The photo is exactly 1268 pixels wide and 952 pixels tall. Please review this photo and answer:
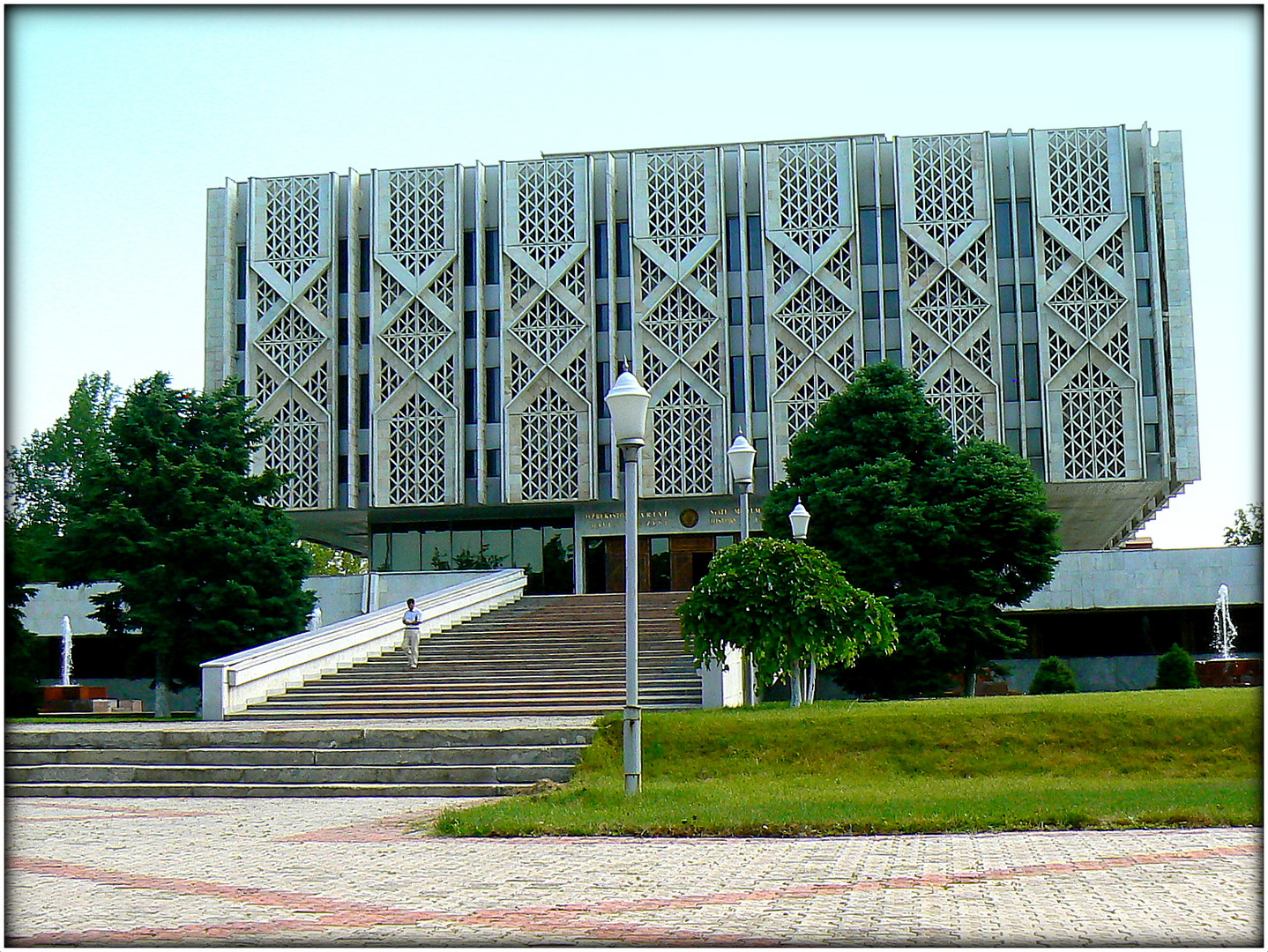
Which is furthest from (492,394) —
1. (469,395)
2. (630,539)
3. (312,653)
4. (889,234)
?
(630,539)

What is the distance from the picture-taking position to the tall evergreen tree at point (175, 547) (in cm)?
2692

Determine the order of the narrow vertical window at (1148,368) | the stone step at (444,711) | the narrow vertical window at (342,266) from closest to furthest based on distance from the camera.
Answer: the stone step at (444,711) → the narrow vertical window at (1148,368) → the narrow vertical window at (342,266)

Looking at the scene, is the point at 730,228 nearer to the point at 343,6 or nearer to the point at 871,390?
the point at 871,390

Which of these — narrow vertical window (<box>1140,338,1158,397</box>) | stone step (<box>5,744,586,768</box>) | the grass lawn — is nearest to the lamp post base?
the grass lawn

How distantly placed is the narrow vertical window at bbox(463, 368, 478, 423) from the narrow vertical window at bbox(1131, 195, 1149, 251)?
2202 cm

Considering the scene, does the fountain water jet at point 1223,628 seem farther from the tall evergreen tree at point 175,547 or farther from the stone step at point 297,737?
the stone step at point 297,737

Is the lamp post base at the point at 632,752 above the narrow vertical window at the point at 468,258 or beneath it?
beneath

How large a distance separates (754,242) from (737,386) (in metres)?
4.88

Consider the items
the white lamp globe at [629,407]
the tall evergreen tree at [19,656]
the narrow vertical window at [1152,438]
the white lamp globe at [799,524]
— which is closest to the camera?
the white lamp globe at [629,407]

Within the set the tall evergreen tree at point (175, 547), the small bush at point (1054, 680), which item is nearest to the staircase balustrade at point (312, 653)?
the tall evergreen tree at point (175, 547)

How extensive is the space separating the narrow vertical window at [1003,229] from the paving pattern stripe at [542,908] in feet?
118

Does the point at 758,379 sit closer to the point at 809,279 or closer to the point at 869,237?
the point at 809,279

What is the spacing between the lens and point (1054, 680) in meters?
30.6

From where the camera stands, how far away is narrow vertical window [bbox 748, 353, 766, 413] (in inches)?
1700
